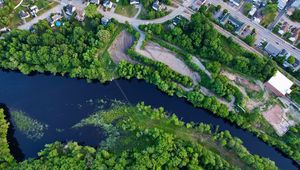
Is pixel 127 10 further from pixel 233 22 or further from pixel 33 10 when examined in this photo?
pixel 233 22

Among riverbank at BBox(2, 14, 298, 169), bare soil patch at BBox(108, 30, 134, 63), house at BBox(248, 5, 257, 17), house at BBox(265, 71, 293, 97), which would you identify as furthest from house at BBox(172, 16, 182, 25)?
house at BBox(265, 71, 293, 97)

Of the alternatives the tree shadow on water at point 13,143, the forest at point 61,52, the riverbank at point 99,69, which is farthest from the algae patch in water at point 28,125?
the riverbank at point 99,69

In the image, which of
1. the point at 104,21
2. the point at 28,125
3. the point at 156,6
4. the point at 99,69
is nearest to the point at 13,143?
the point at 28,125

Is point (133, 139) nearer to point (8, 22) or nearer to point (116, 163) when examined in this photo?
point (116, 163)

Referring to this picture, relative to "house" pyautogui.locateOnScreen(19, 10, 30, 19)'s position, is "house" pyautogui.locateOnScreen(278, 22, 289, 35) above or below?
above

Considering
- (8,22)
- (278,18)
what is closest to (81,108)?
(8,22)

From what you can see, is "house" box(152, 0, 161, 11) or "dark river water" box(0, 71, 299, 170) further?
"house" box(152, 0, 161, 11)

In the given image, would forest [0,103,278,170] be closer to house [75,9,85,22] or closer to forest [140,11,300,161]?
forest [140,11,300,161]
